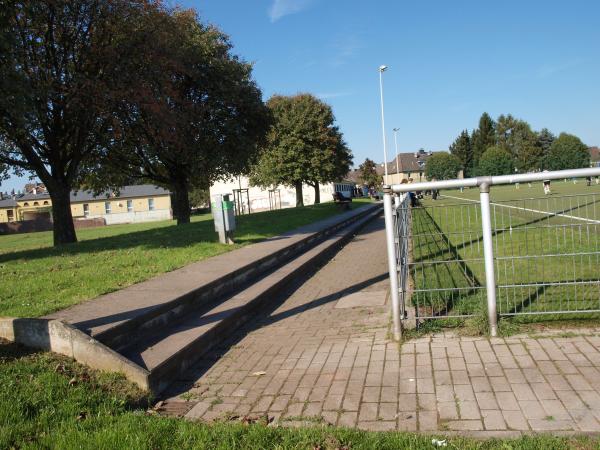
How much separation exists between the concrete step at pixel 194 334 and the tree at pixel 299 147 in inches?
1381

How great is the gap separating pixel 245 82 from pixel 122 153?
7.23 m

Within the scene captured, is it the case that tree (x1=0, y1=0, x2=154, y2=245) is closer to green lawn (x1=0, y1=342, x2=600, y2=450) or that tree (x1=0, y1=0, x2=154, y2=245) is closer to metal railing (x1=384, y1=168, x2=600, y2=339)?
green lawn (x1=0, y1=342, x2=600, y2=450)

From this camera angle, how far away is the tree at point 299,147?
43688mm

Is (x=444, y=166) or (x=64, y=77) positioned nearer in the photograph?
(x=64, y=77)

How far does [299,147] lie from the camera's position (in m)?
43.5

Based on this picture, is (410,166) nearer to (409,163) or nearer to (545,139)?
(409,163)

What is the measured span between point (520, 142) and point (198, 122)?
9429cm

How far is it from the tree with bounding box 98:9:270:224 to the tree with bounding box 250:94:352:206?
52.8 ft

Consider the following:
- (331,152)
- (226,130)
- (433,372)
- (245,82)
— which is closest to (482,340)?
(433,372)

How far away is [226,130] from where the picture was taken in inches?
958

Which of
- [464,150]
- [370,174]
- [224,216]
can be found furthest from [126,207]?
[464,150]

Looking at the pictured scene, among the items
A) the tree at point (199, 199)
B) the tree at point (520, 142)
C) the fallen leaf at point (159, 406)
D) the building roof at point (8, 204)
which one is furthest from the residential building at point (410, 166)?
the fallen leaf at point (159, 406)

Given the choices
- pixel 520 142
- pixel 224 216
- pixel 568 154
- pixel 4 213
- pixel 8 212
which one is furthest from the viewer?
pixel 520 142

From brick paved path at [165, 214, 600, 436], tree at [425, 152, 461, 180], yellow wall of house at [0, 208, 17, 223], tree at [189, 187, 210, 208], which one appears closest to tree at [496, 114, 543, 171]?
tree at [425, 152, 461, 180]
